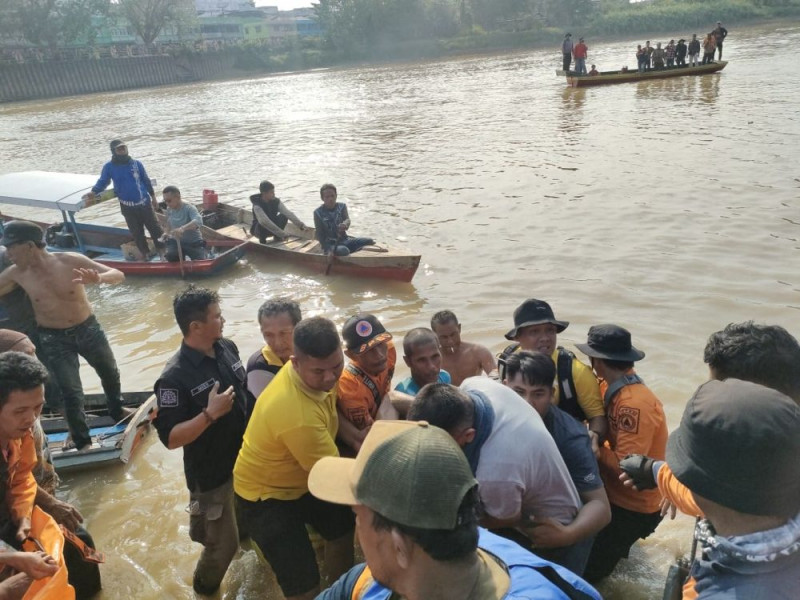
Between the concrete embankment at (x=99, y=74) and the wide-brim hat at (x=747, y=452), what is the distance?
2151 inches

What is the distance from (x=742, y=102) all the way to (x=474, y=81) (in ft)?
60.6

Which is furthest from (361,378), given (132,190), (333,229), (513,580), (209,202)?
(209,202)

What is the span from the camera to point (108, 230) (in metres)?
11.6

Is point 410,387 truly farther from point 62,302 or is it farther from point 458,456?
point 62,302

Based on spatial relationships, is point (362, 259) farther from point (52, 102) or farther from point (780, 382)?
point (52, 102)

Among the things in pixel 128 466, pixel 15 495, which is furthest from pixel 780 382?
pixel 128 466

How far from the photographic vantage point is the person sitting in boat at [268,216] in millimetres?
10641

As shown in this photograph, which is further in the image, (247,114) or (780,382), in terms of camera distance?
(247,114)

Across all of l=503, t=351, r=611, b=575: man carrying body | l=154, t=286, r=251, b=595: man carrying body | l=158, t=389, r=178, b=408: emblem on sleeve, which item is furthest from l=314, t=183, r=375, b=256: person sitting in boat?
l=503, t=351, r=611, b=575: man carrying body

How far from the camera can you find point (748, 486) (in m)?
1.61

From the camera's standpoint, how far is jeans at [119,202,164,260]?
33.7 feet

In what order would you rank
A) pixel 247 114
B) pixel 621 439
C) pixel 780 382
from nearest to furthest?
1. pixel 780 382
2. pixel 621 439
3. pixel 247 114

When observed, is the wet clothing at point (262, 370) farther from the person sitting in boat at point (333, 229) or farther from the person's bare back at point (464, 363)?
the person sitting in boat at point (333, 229)

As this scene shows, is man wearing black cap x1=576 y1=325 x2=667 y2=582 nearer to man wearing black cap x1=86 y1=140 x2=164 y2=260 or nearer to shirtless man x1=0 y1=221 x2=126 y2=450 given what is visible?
shirtless man x1=0 y1=221 x2=126 y2=450
